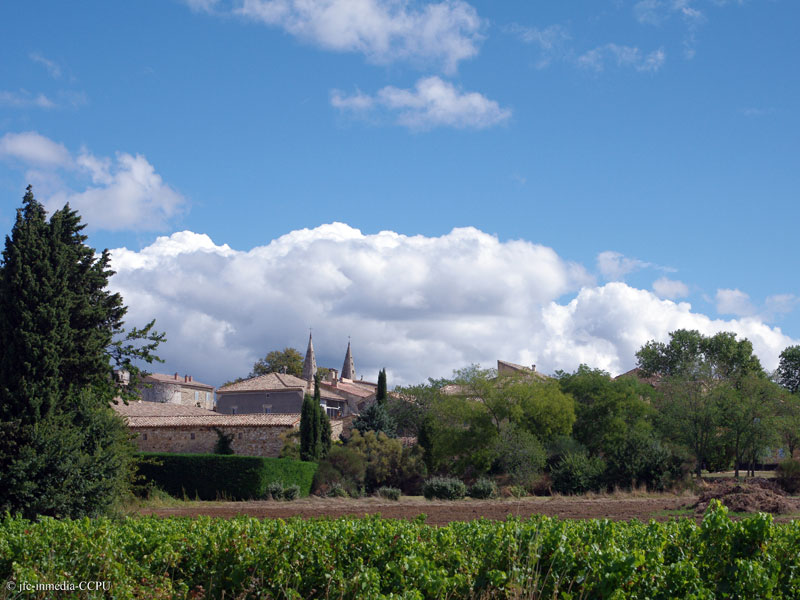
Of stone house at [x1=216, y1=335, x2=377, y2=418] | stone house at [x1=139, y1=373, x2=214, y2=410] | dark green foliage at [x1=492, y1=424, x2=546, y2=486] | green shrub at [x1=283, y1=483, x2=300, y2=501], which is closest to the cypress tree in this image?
green shrub at [x1=283, y1=483, x2=300, y2=501]

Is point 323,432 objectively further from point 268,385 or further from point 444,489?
point 268,385

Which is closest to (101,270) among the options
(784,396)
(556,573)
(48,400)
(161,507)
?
(48,400)

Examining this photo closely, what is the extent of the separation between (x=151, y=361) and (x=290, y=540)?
2050 centimetres

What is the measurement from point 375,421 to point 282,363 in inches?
1437

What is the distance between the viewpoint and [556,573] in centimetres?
604

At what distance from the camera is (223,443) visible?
122ft

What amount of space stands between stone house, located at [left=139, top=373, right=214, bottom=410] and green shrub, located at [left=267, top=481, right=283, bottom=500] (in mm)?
39731

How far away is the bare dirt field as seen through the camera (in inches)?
838

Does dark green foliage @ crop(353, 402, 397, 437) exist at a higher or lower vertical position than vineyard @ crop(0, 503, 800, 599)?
higher

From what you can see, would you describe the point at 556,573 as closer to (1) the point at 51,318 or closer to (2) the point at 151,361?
(1) the point at 51,318

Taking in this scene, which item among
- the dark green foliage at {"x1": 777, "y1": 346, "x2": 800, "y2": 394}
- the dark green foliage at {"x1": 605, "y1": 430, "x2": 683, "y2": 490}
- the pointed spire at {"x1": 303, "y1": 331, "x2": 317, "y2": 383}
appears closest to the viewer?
the dark green foliage at {"x1": 605, "y1": 430, "x2": 683, "y2": 490}

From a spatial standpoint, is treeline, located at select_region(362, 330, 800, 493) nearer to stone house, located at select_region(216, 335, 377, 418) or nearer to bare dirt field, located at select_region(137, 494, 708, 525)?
bare dirt field, located at select_region(137, 494, 708, 525)

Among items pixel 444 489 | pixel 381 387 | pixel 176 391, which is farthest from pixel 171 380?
pixel 444 489

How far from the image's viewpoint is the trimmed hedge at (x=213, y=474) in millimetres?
32031
